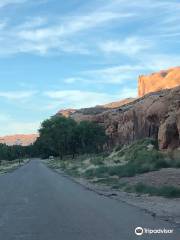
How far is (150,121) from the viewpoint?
71312mm

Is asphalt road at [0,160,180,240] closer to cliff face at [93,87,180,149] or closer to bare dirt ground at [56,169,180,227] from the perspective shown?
bare dirt ground at [56,169,180,227]

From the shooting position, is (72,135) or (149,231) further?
(72,135)

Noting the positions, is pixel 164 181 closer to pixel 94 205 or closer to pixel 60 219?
pixel 94 205

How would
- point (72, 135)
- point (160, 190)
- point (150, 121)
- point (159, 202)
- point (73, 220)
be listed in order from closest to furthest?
point (73, 220) < point (159, 202) < point (160, 190) < point (150, 121) < point (72, 135)

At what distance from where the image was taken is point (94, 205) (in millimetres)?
20781

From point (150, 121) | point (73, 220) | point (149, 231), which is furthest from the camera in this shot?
point (150, 121)

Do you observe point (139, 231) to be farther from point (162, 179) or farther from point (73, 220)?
point (162, 179)

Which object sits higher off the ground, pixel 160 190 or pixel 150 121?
pixel 150 121

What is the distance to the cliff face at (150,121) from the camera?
57.4 meters

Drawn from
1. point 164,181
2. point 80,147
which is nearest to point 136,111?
point 80,147

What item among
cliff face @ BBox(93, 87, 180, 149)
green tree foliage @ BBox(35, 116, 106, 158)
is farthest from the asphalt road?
green tree foliage @ BBox(35, 116, 106, 158)

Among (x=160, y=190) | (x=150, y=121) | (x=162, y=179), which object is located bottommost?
(x=160, y=190)

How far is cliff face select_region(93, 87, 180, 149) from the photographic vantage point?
57.4 m

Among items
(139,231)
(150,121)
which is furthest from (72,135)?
(139,231)
